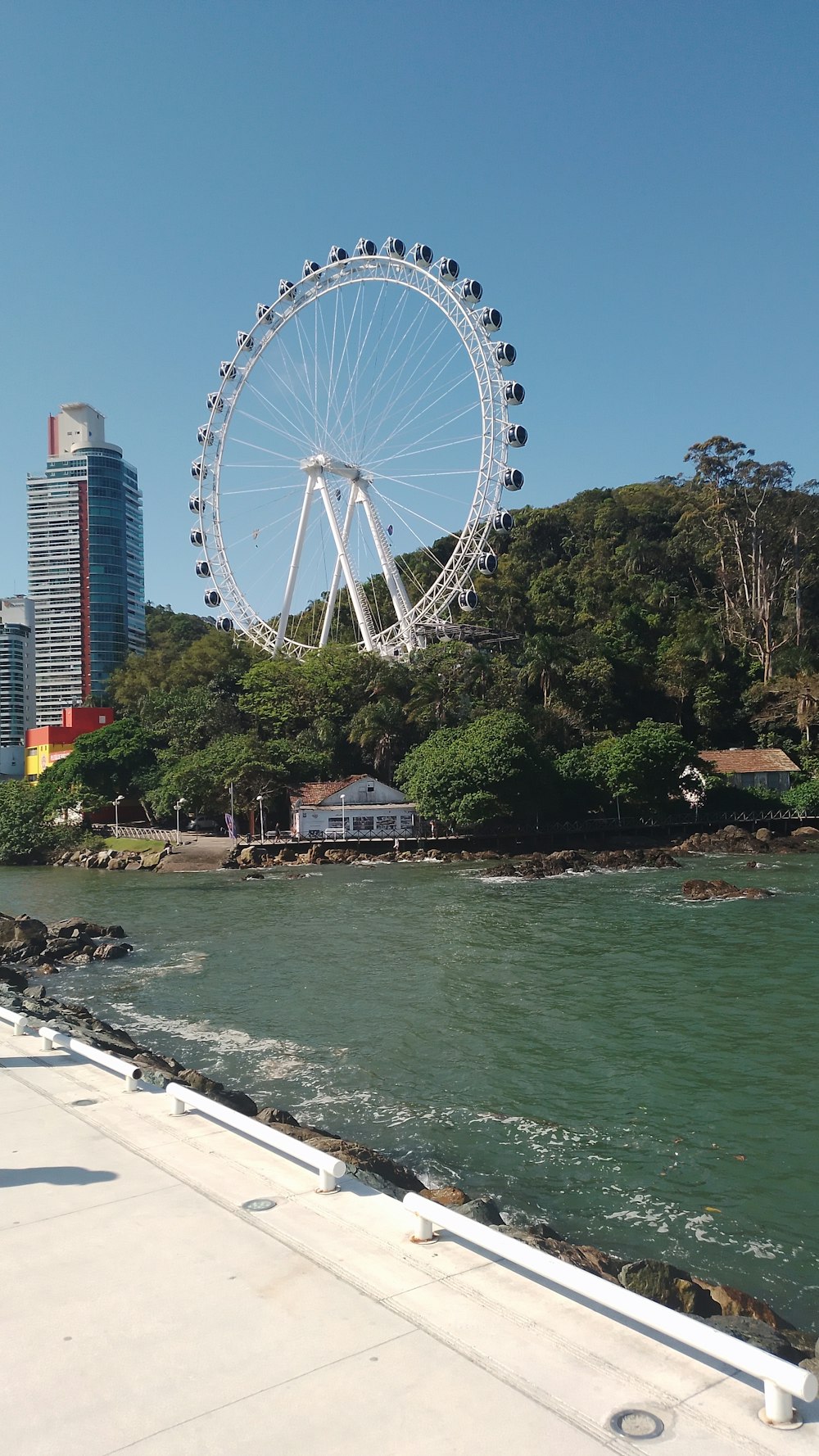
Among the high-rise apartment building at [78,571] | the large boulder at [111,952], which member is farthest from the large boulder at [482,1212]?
the high-rise apartment building at [78,571]

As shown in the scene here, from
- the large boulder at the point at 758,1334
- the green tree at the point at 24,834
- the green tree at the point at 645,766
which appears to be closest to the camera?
the large boulder at the point at 758,1334

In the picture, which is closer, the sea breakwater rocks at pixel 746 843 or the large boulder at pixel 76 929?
the large boulder at pixel 76 929

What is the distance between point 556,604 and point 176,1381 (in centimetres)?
7547

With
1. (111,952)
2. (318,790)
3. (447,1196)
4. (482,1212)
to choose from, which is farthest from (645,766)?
(482,1212)

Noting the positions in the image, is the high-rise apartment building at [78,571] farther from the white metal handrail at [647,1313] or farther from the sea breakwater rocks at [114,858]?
the white metal handrail at [647,1313]

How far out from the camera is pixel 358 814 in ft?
174

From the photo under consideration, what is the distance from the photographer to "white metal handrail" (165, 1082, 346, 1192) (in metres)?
7.36

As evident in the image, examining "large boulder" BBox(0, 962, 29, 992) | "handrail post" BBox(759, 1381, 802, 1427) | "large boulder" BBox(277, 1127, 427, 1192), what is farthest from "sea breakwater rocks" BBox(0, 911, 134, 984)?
"handrail post" BBox(759, 1381, 802, 1427)

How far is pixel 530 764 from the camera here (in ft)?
165

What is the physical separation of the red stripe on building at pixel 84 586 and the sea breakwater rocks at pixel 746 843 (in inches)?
3399

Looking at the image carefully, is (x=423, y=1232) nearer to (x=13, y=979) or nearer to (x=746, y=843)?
(x=13, y=979)

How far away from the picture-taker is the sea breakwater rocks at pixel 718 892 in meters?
33.3

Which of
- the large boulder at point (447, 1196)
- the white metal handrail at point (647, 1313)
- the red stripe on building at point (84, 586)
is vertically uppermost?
the red stripe on building at point (84, 586)

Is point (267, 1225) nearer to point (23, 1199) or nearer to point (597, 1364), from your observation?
point (23, 1199)
